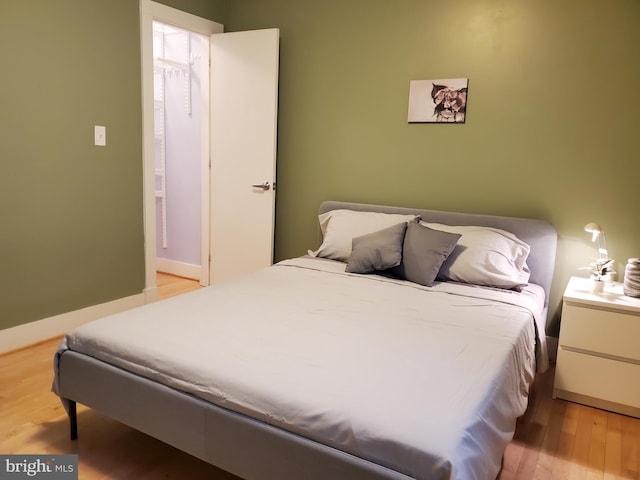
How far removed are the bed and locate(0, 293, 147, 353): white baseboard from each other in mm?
1091

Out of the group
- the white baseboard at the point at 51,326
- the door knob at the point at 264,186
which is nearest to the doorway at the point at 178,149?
the door knob at the point at 264,186

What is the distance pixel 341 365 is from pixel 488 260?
142 cm

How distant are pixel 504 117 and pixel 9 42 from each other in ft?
9.62

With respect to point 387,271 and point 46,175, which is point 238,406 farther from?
point 46,175

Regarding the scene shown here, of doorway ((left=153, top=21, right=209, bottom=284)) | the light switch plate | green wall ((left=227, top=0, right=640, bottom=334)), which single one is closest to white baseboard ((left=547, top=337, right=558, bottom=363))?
green wall ((left=227, top=0, right=640, bottom=334))

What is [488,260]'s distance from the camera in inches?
106

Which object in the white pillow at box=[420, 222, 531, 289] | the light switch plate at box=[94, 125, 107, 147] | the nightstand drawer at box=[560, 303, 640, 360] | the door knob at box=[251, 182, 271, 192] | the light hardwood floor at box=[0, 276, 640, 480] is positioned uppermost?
the light switch plate at box=[94, 125, 107, 147]

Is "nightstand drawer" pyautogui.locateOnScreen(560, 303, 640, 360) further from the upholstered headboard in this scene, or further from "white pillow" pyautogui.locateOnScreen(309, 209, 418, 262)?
"white pillow" pyautogui.locateOnScreen(309, 209, 418, 262)

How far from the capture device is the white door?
3.74 metres

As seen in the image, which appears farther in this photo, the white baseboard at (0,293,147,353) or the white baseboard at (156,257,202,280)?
the white baseboard at (156,257,202,280)

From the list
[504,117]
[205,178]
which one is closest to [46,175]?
[205,178]

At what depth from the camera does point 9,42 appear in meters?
2.66

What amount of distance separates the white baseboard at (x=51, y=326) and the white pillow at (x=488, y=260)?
7.52 feet

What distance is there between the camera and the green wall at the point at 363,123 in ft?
9.09
